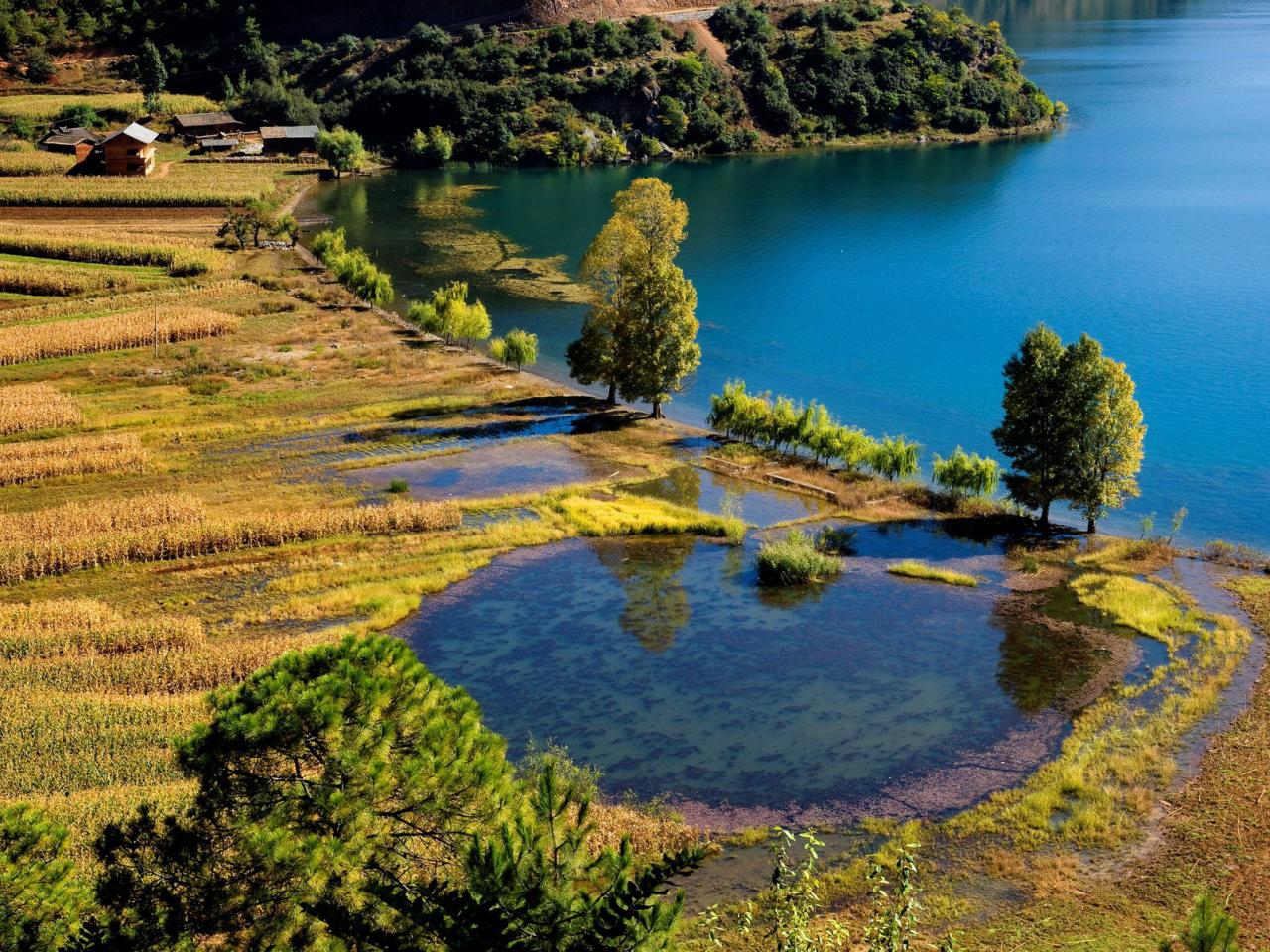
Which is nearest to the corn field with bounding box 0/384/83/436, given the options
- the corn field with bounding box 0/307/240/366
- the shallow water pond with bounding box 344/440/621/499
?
the corn field with bounding box 0/307/240/366

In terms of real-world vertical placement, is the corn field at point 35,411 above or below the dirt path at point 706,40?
below

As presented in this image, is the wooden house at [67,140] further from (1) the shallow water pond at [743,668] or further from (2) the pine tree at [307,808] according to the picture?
(2) the pine tree at [307,808]

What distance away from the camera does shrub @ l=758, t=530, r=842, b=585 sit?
47.1 meters

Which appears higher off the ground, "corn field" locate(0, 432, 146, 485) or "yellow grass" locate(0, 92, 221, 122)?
"yellow grass" locate(0, 92, 221, 122)

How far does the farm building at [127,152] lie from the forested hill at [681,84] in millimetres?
32570

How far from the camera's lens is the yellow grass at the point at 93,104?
148 meters

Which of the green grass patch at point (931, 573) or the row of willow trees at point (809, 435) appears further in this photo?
the row of willow trees at point (809, 435)

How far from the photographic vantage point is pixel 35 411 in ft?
Result: 209

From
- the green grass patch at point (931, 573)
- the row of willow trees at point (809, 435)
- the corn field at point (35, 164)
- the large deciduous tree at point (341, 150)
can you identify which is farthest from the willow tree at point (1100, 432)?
the corn field at point (35, 164)

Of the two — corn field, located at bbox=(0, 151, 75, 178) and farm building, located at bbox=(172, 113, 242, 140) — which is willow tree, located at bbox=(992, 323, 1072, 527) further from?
farm building, located at bbox=(172, 113, 242, 140)

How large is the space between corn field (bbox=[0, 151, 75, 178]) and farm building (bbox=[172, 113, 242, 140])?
56.9 ft

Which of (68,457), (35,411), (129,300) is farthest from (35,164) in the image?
(68,457)

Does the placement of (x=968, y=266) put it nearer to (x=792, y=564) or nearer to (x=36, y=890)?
(x=792, y=564)

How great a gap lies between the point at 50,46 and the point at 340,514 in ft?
515
